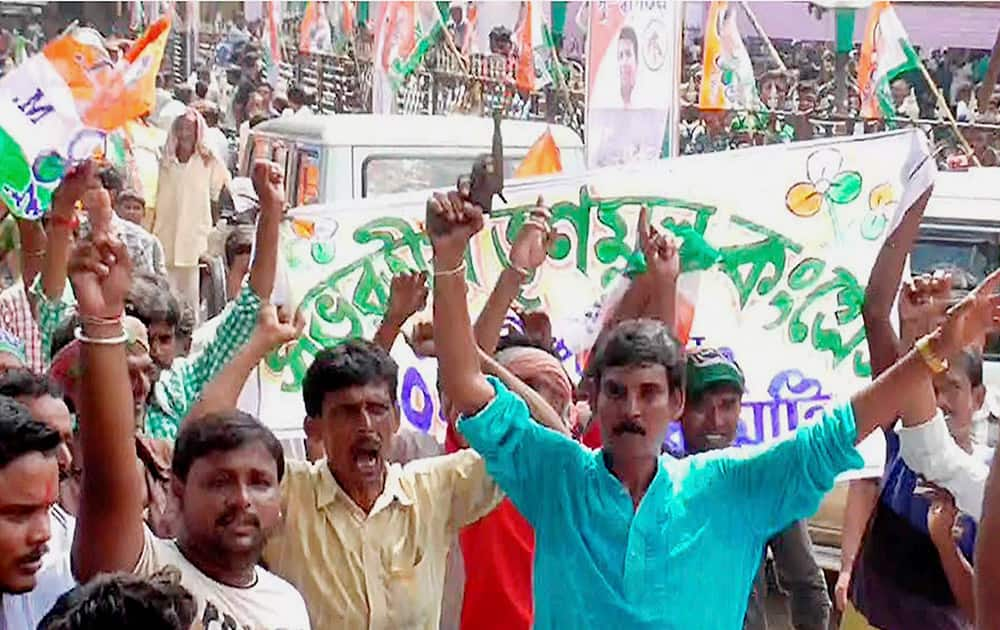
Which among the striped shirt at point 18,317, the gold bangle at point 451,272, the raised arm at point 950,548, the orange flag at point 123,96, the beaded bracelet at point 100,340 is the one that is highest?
the orange flag at point 123,96

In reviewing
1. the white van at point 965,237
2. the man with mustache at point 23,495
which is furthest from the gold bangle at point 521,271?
the white van at point 965,237

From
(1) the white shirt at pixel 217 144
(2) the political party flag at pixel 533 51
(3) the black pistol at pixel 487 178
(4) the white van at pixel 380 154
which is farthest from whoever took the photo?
(2) the political party flag at pixel 533 51

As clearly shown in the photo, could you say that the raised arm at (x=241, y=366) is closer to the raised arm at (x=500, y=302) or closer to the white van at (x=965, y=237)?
the raised arm at (x=500, y=302)

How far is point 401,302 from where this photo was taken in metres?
4.28

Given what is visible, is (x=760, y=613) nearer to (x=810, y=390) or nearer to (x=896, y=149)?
(x=810, y=390)

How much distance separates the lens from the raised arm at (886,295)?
4281 millimetres

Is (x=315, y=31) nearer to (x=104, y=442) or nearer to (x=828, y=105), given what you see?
(x=828, y=105)

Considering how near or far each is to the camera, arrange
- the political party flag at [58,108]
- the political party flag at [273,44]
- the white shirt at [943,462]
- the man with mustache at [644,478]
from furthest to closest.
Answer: the political party flag at [273,44]
the political party flag at [58,108]
the white shirt at [943,462]
the man with mustache at [644,478]

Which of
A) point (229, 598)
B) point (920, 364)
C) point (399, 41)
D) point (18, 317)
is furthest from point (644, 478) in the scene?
point (399, 41)

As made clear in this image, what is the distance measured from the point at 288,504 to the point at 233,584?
1.75 ft

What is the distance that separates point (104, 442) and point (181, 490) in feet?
1.23

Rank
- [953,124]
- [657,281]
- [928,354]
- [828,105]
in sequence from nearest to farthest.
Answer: [928,354], [657,281], [953,124], [828,105]

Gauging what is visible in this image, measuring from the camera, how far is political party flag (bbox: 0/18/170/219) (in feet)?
17.6

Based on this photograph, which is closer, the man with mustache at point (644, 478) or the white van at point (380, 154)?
the man with mustache at point (644, 478)
